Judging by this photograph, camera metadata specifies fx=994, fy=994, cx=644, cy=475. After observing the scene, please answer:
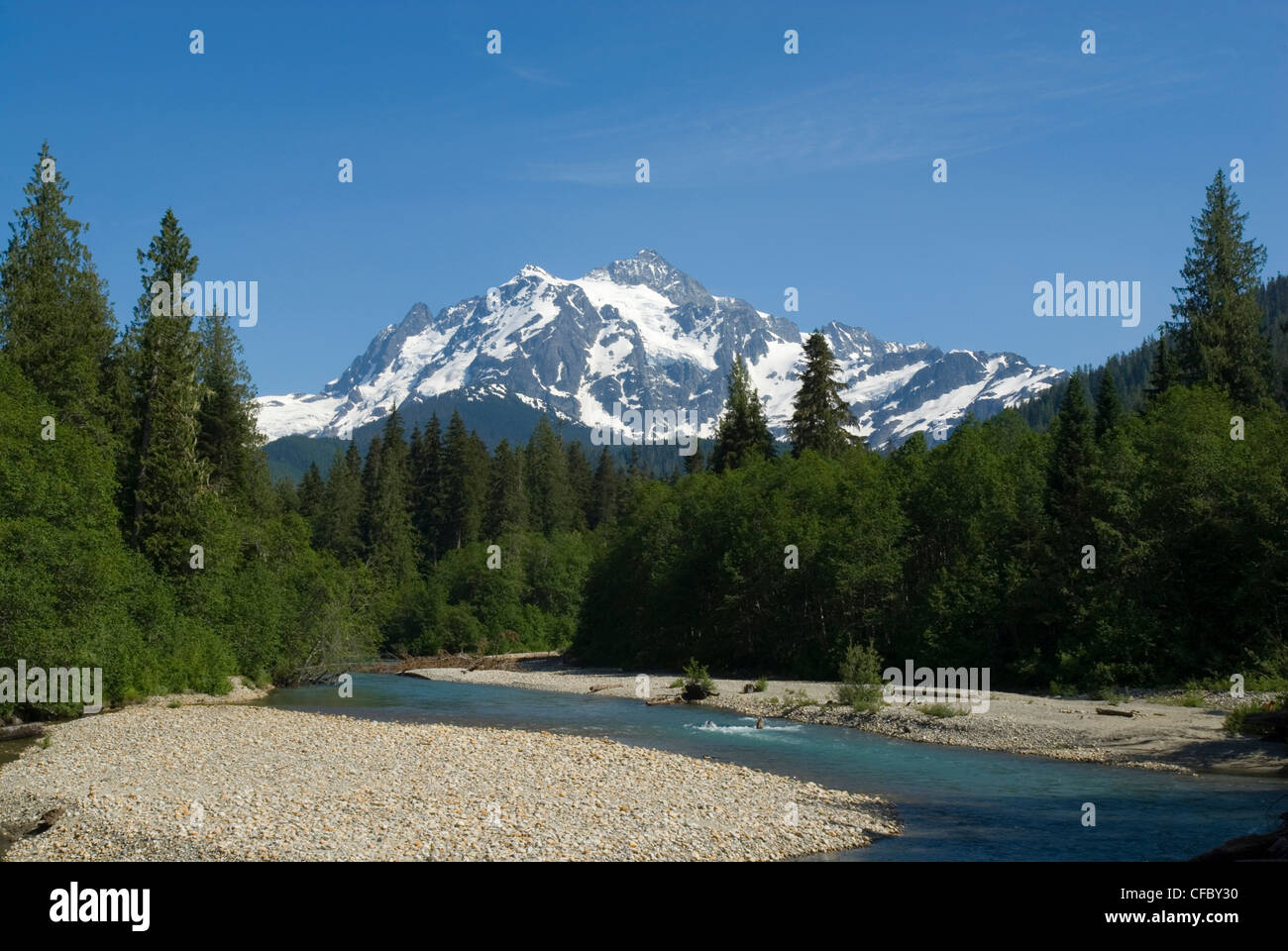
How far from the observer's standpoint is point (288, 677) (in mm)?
50750

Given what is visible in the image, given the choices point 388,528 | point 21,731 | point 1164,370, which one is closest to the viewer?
point 21,731

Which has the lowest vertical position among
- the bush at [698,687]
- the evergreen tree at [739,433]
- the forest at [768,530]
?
the bush at [698,687]

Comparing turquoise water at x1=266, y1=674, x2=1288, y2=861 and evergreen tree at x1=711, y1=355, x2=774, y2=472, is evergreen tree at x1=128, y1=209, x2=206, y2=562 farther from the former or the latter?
evergreen tree at x1=711, y1=355, x2=774, y2=472

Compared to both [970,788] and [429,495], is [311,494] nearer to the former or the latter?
[429,495]

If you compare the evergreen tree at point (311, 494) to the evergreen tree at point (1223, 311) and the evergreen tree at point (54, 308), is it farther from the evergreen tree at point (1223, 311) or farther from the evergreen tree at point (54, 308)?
the evergreen tree at point (1223, 311)

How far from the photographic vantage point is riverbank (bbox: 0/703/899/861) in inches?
589

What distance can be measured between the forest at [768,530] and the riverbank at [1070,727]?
4.45 m

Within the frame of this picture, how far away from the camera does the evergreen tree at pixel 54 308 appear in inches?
1625

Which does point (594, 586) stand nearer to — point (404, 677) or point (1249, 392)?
point (404, 677)

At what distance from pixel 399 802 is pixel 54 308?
3468 centimetres

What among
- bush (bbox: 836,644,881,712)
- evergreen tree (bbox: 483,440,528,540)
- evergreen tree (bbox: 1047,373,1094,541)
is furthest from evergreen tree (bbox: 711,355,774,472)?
bush (bbox: 836,644,881,712)

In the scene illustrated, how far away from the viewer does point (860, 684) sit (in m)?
36.8

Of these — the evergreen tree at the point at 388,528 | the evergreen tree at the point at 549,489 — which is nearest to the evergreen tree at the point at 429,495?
the evergreen tree at the point at 388,528

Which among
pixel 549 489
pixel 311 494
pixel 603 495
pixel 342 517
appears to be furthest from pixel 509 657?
pixel 603 495
